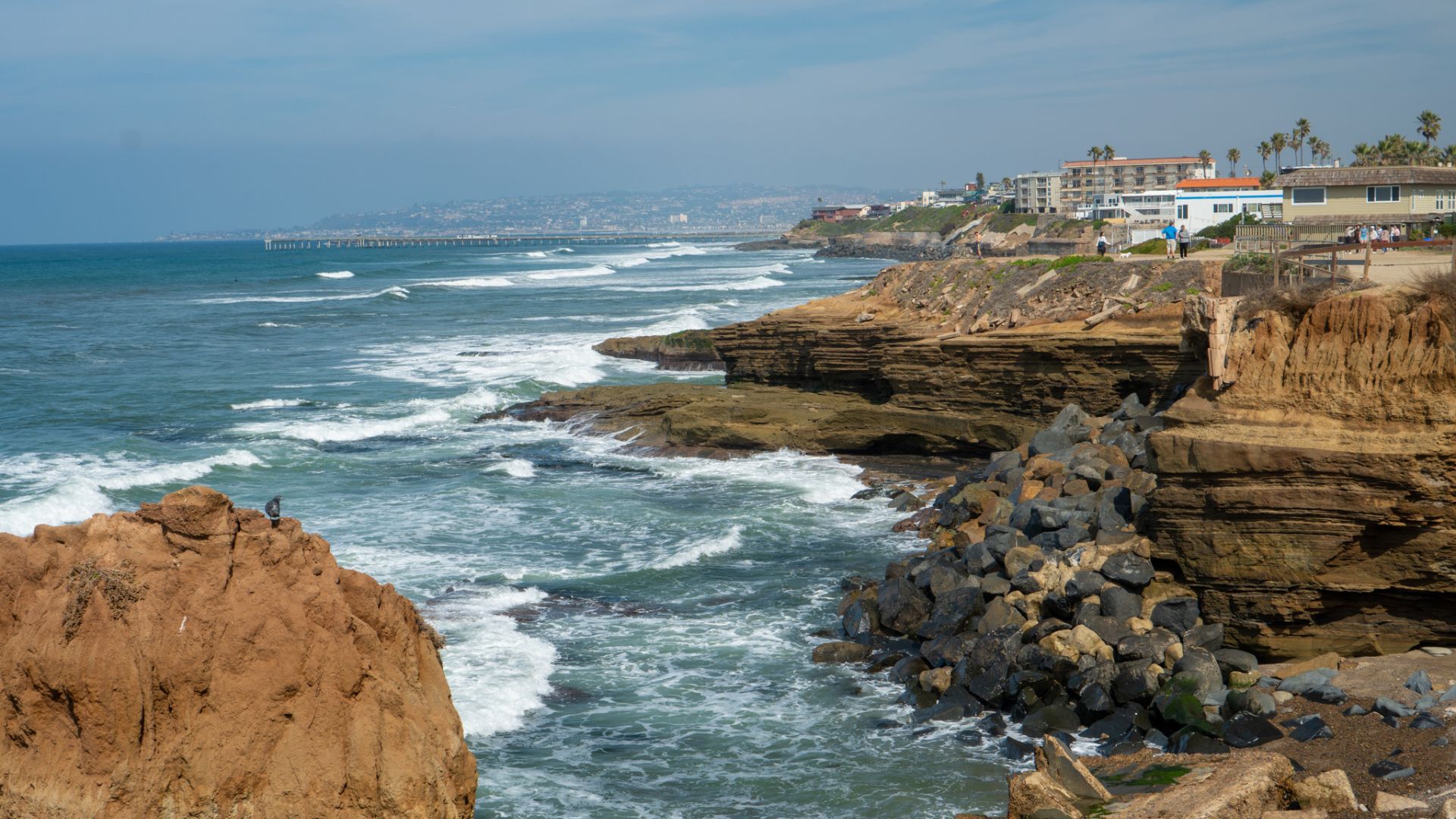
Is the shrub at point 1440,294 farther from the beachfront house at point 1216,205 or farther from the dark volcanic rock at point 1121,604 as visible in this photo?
the beachfront house at point 1216,205

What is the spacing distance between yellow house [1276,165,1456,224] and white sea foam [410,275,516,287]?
66691 mm

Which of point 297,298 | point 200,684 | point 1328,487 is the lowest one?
point 297,298

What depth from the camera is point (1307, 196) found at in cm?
3206

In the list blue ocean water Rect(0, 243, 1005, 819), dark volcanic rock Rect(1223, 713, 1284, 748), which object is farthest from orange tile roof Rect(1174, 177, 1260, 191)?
dark volcanic rock Rect(1223, 713, 1284, 748)

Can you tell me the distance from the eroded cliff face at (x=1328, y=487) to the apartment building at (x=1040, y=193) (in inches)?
5210

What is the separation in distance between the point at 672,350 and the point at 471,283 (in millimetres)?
55684

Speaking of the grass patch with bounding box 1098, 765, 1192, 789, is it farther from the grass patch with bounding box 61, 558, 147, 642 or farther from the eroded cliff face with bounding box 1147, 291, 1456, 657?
the grass patch with bounding box 61, 558, 147, 642

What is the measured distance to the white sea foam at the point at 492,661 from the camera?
1370cm

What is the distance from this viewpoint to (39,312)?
73.9 m

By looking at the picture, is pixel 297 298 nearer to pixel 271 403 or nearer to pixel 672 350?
pixel 672 350

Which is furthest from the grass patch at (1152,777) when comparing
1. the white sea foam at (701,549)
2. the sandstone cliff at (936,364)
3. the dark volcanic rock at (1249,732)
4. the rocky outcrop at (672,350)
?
the rocky outcrop at (672,350)

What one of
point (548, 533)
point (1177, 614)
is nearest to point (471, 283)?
point (548, 533)

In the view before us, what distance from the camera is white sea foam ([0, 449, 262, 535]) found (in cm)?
2309

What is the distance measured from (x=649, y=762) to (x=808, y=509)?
1037 centimetres
